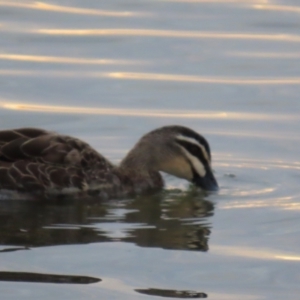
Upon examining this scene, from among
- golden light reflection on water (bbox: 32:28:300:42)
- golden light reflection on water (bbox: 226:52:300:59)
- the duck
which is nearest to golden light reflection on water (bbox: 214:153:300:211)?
the duck

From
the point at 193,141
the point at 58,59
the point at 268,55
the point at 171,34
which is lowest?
the point at 193,141

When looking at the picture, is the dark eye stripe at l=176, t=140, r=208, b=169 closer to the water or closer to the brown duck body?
the water

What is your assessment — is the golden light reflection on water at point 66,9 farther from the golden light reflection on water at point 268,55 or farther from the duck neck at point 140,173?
the duck neck at point 140,173

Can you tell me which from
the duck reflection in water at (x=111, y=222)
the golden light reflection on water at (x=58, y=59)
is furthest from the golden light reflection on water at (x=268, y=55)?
the duck reflection in water at (x=111, y=222)

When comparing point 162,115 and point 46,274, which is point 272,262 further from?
point 162,115

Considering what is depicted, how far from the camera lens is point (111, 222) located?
12.0 metres

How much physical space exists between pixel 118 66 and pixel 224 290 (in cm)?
926

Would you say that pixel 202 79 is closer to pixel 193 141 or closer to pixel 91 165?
pixel 193 141

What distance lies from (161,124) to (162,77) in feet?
7.36

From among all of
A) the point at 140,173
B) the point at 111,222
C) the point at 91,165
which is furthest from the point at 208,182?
the point at 111,222

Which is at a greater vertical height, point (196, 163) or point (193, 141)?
point (193, 141)

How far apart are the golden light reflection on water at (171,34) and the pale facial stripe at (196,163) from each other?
6.76 m

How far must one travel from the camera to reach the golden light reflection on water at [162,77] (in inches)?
707

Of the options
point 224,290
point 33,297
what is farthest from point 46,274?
point 224,290
